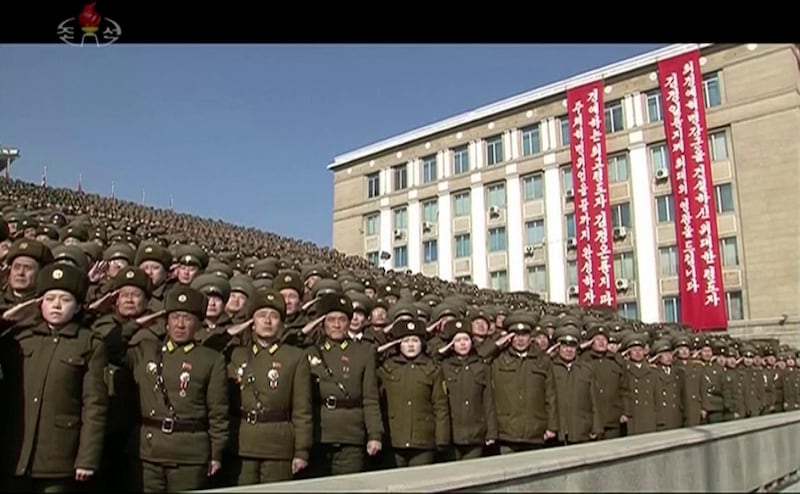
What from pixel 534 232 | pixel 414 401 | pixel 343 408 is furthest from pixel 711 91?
pixel 343 408

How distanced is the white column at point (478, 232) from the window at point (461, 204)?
57cm

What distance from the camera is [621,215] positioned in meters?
32.3

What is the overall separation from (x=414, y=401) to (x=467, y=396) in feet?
2.01

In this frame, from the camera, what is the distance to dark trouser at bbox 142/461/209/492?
13.8 feet

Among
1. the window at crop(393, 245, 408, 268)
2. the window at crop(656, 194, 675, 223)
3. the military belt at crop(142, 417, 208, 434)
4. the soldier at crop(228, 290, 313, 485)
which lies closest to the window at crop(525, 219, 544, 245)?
the window at crop(656, 194, 675, 223)

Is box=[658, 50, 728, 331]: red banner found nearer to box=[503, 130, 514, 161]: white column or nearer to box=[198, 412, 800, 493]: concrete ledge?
box=[503, 130, 514, 161]: white column

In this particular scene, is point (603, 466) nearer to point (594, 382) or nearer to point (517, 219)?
point (594, 382)

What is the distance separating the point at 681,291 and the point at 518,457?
90.6 ft

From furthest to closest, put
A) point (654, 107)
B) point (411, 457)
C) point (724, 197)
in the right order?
point (654, 107), point (724, 197), point (411, 457)

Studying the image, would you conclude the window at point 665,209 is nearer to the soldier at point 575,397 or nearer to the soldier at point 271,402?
the soldier at point 575,397

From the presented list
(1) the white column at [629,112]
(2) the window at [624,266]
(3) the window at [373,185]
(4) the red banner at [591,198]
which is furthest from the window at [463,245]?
(1) the white column at [629,112]

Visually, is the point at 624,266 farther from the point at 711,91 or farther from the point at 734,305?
the point at 711,91
